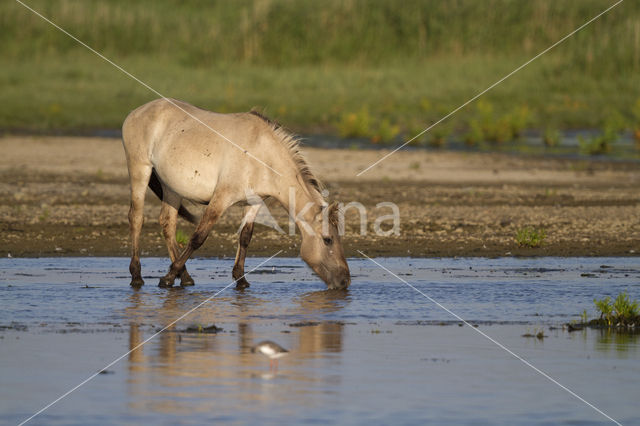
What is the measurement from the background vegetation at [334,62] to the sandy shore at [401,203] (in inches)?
200

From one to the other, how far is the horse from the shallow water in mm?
318

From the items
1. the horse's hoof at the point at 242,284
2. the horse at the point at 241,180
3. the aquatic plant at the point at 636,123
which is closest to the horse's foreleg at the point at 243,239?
the horse at the point at 241,180

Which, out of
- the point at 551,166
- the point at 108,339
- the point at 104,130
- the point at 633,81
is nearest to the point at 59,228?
the point at 108,339

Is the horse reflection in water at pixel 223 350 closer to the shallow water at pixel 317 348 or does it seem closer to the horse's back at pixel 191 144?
the shallow water at pixel 317 348

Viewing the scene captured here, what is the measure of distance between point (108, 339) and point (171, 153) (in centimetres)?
385

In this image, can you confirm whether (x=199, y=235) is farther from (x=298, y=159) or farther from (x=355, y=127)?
(x=355, y=127)

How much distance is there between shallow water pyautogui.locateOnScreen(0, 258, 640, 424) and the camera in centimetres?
728

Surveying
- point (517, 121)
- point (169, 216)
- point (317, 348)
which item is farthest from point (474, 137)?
point (317, 348)

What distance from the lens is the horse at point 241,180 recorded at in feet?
40.0

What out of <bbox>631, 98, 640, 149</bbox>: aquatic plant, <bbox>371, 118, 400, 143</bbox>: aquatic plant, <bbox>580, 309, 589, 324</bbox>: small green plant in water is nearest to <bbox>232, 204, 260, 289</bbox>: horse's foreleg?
<bbox>580, 309, 589, 324</bbox>: small green plant in water

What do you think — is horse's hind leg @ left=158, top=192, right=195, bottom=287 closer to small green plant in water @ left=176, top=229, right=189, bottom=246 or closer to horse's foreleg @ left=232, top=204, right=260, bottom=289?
horse's foreleg @ left=232, top=204, right=260, bottom=289

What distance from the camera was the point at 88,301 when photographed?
1114cm

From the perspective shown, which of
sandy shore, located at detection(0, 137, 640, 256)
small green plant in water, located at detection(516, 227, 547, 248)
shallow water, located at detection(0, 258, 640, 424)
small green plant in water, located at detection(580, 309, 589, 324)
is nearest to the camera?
shallow water, located at detection(0, 258, 640, 424)

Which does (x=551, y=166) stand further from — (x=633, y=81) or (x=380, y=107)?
(x=633, y=81)
